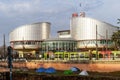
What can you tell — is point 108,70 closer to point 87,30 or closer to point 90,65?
point 90,65

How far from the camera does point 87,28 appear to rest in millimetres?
187125

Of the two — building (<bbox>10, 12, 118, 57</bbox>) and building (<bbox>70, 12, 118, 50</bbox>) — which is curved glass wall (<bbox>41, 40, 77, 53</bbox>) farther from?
building (<bbox>70, 12, 118, 50</bbox>)

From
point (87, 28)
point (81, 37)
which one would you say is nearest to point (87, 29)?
point (87, 28)

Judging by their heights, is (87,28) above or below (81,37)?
above

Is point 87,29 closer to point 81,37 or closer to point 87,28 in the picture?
point 87,28

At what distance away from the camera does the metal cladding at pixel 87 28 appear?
7274 inches

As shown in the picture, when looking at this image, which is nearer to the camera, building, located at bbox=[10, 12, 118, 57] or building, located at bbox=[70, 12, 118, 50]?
building, located at bbox=[10, 12, 118, 57]

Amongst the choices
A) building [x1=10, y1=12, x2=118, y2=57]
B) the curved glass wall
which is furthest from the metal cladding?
the curved glass wall

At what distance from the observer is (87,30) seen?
186 meters

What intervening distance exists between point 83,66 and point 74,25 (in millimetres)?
87268

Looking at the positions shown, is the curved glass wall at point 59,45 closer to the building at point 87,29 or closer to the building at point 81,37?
the building at point 81,37

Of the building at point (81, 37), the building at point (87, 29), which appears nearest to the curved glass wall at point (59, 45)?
the building at point (81, 37)

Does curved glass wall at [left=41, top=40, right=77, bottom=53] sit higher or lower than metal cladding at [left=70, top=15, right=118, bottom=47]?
lower

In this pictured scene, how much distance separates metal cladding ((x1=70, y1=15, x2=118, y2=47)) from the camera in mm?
184750
